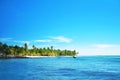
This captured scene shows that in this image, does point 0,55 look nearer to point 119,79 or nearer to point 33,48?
point 33,48

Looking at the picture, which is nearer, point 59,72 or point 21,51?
point 59,72

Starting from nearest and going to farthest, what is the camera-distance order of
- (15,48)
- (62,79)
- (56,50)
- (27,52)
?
(62,79) < (15,48) < (27,52) < (56,50)

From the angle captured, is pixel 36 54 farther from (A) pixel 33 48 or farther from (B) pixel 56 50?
(B) pixel 56 50

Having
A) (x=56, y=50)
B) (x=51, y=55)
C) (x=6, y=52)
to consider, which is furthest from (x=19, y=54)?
(x=56, y=50)

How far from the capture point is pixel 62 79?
30.4 m

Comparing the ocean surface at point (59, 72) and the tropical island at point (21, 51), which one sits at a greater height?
the tropical island at point (21, 51)

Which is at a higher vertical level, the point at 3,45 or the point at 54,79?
the point at 3,45

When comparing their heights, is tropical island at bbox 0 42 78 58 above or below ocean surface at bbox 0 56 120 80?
above

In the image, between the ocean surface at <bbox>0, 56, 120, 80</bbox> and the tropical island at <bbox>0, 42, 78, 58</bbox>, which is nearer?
the ocean surface at <bbox>0, 56, 120, 80</bbox>

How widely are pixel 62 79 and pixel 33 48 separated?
13059cm

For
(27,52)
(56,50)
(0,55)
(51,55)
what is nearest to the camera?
(0,55)

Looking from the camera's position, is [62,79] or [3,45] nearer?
[62,79]

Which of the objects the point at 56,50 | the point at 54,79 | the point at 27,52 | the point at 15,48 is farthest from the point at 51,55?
the point at 54,79

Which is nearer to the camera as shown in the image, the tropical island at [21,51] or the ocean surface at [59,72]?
the ocean surface at [59,72]
